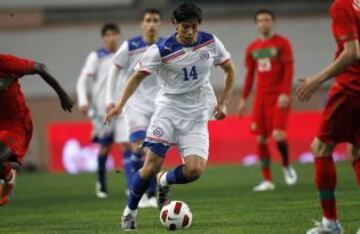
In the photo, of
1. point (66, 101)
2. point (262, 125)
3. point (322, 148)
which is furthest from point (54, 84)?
point (262, 125)

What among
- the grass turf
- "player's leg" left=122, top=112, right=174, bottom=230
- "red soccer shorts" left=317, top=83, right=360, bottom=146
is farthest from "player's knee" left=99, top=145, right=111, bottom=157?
"red soccer shorts" left=317, top=83, right=360, bottom=146

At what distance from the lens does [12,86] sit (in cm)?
1002

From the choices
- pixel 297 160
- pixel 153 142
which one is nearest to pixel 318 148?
pixel 153 142

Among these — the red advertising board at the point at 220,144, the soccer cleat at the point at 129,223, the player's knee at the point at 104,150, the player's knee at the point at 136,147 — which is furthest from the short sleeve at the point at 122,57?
the red advertising board at the point at 220,144

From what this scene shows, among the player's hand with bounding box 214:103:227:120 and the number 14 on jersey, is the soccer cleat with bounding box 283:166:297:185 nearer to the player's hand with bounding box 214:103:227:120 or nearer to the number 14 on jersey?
the player's hand with bounding box 214:103:227:120

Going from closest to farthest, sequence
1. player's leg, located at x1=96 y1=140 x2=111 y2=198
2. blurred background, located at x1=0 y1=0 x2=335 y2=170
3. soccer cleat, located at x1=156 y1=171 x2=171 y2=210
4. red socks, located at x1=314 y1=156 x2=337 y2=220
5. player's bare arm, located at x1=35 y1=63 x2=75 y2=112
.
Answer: red socks, located at x1=314 y1=156 x2=337 y2=220 < player's bare arm, located at x1=35 y1=63 x2=75 y2=112 < soccer cleat, located at x1=156 y1=171 x2=171 y2=210 < player's leg, located at x1=96 y1=140 x2=111 y2=198 < blurred background, located at x1=0 y1=0 x2=335 y2=170

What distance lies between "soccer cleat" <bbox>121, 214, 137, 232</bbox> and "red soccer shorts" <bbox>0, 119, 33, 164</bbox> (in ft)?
4.01

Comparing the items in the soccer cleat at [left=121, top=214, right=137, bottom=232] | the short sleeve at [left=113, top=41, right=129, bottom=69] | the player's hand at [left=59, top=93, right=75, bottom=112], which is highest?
the short sleeve at [left=113, top=41, right=129, bottom=69]

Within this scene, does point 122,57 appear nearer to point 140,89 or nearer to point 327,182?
point 140,89

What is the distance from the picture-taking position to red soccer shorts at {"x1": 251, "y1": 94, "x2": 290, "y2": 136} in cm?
1589

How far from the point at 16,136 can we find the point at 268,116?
6.69 metres

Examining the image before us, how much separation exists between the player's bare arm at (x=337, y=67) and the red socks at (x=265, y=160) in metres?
7.74

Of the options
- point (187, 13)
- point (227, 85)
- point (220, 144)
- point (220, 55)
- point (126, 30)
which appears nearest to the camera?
point (187, 13)

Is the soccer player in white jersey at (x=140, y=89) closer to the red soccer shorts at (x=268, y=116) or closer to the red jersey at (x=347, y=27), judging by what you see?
the red soccer shorts at (x=268, y=116)
